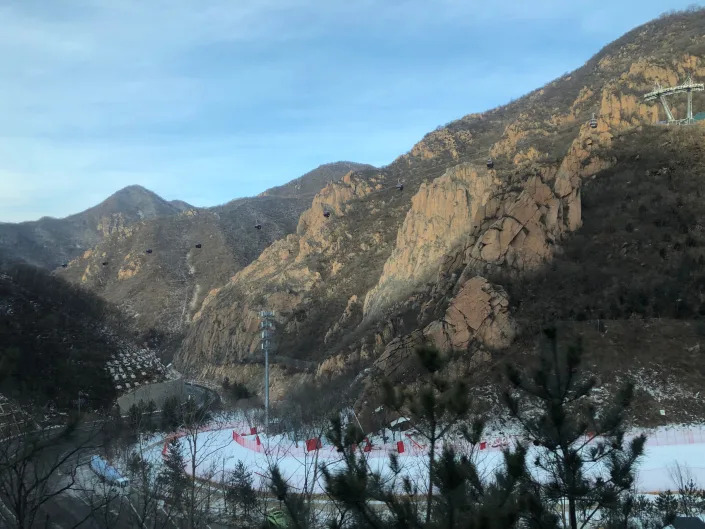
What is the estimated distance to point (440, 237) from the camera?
5441cm

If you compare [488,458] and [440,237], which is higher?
[440,237]

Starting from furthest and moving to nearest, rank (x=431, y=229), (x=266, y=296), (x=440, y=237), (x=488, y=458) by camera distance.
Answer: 1. (x=266, y=296)
2. (x=431, y=229)
3. (x=440, y=237)
4. (x=488, y=458)

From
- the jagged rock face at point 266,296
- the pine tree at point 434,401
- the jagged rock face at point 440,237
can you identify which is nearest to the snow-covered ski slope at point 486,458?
the jagged rock face at point 440,237

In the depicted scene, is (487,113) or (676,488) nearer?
(676,488)

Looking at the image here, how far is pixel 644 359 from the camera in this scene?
26500 mm

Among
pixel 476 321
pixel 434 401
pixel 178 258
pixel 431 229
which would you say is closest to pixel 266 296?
pixel 431 229

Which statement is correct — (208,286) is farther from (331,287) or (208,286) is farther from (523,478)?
(523,478)

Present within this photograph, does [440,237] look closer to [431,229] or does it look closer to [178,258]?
[431,229]

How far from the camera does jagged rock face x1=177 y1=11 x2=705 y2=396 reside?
118ft

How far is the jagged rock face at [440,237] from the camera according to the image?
36.0m

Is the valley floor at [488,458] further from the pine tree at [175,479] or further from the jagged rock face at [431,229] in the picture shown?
the jagged rock face at [431,229]

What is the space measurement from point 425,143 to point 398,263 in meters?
58.9

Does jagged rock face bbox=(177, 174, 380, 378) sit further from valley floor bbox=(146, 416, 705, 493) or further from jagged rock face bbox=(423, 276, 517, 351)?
valley floor bbox=(146, 416, 705, 493)

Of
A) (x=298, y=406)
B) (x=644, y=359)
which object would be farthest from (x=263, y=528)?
(x=298, y=406)
